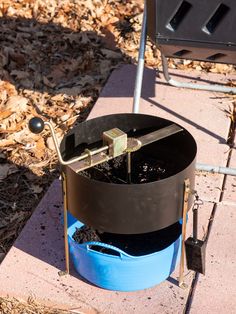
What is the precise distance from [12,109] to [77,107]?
43cm

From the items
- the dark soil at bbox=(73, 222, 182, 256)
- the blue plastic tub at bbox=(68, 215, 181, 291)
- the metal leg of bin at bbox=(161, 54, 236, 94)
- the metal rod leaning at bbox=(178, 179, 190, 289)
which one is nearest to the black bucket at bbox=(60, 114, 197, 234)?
the metal rod leaning at bbox=(178, 179, 190, 289)

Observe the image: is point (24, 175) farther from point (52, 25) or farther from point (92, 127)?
point (52, 25)

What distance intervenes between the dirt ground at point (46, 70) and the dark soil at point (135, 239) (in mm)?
491

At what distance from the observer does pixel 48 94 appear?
163 inches

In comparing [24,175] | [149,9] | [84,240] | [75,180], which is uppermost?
[149,9]

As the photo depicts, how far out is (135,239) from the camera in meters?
2.65

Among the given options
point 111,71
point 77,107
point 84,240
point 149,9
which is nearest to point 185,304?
point 84,240

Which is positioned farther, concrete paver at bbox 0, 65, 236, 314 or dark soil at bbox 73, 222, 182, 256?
dark soil at bbox 73, 222, 182, 256

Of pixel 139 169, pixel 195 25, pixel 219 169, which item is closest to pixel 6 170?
pixel 139 169

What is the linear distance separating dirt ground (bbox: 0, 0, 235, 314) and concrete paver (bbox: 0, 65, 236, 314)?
0.18m

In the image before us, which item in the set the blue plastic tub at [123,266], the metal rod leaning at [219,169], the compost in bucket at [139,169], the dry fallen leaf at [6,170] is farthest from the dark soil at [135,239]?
the dry fallen leaf at [6,170]

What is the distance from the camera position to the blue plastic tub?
235cm

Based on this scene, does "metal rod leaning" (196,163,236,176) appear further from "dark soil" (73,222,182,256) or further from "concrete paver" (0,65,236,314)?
"dark soil" (73,222,182,256)

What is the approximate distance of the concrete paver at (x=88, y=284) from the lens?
2449mm
